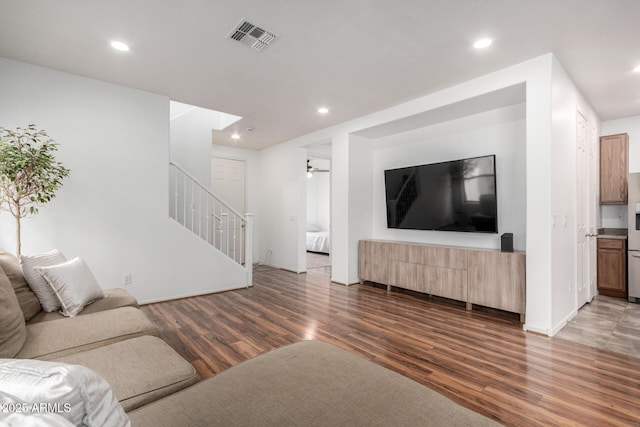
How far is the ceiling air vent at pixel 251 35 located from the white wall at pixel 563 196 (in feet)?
8.72

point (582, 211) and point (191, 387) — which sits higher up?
point (582, 211)

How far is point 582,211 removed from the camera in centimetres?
378

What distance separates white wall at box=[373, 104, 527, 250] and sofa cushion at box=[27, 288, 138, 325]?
379cm

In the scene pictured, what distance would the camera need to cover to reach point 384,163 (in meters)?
5.23

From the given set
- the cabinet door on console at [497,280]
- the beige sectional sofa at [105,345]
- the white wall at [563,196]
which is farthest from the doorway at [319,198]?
the beige sectional sofa at [105,345]

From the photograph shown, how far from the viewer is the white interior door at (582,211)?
11.9 ft

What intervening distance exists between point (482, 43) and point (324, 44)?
4.53 feet

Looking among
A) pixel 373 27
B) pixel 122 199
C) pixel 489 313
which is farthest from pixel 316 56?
pixel 489 313

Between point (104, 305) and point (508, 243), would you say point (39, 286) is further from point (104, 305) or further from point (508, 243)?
point (508, 243)

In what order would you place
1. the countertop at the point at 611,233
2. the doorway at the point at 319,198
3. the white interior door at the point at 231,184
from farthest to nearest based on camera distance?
the doorway at the point at 319,198, the white interior door at the point at 231,184, the countertop at the point at 611,233

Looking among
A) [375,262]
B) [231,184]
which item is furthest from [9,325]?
[231,184]

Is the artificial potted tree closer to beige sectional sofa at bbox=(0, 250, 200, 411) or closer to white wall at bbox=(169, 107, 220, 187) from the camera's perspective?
beige sectional sofa at bbox=(0, 250, 200, 411)

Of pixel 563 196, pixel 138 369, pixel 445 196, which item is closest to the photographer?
pixel 138 369

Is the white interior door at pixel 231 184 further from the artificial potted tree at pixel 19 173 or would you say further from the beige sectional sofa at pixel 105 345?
the beige sectional sofa at pixel 105 345
